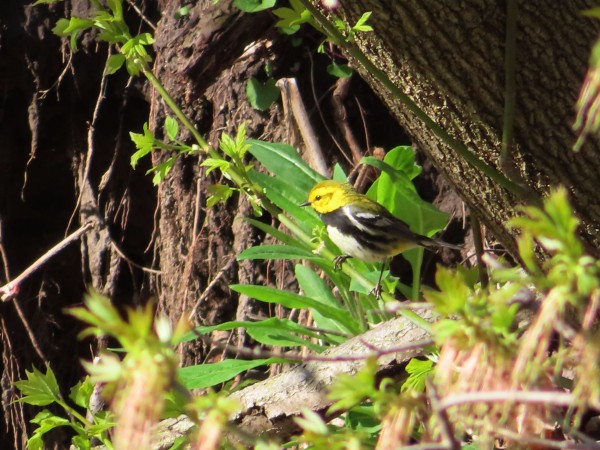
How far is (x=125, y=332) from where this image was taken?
85cm

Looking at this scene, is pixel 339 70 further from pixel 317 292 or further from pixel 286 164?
pixel 317 292

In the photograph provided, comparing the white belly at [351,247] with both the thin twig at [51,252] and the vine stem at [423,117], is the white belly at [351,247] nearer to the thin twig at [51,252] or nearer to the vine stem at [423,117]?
the vine stem at [423,117]

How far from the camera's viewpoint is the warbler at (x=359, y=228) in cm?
312

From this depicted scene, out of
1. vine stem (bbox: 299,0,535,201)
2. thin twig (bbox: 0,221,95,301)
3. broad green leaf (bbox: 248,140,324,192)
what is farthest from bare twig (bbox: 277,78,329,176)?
vine stem (bbox: 299,0,535,201)

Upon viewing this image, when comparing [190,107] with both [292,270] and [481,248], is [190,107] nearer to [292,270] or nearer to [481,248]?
[292,270]

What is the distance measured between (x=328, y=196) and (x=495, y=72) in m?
1.48

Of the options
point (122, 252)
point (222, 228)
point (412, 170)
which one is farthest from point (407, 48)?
point (122, 252)

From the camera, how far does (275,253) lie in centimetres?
293

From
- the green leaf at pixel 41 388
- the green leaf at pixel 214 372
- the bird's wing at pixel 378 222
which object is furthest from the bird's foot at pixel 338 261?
the green leaf at pixel 41 388

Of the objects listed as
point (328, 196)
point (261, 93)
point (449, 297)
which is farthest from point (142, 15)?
point (449, 297)

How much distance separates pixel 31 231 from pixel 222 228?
1175 millimetres

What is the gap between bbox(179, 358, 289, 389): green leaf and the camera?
2744mm

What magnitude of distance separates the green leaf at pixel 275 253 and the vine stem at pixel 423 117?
1.12 m

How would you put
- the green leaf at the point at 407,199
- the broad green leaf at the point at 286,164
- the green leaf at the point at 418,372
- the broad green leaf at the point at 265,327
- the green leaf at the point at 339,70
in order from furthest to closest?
1. the green leaf at the point at 339,70
2. the broad green leaf at the point at 286,164
3. the green leaf at the point at 407,199
4. the broad green leaf at the point at 265,327
5. the green leaf at the point at 418,372
